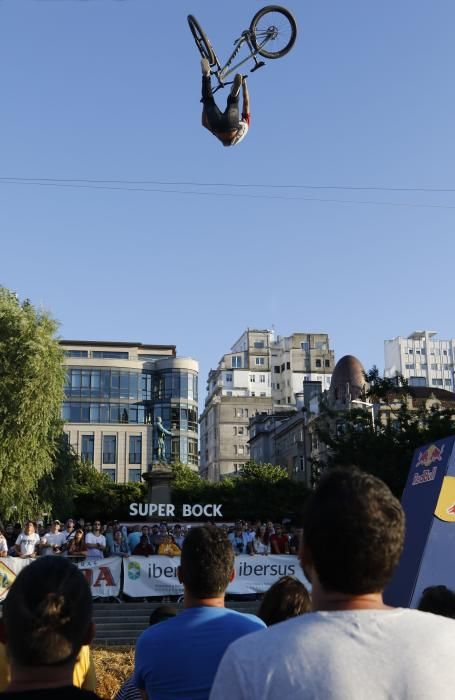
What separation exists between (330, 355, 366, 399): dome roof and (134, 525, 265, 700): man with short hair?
75.8 m

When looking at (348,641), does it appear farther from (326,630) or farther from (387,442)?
(387,442)

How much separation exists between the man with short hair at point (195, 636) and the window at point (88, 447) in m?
89.7

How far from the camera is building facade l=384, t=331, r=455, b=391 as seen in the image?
494 feet

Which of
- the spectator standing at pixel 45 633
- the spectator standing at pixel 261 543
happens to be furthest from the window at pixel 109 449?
the spectator standing at pixel 45 633

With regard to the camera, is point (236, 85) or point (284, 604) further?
point (236, 85)

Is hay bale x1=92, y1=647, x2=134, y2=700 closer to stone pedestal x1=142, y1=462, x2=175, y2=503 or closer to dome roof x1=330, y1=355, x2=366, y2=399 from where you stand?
stone pedestal x1=142, y1=462, x2=175, y2=503

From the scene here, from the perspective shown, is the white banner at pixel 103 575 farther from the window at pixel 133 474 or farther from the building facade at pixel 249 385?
the building facade at pixel 249 385

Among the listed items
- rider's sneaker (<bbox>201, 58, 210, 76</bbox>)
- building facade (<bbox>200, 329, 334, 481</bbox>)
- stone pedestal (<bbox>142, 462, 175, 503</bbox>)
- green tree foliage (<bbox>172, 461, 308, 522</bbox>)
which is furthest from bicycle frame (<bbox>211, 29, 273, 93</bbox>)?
building facade (<bbox>200, 329, 334, 481</bbox>)

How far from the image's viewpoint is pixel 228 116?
40.2ft

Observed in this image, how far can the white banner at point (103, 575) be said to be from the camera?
17.8m

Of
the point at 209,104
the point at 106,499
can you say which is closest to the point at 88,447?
the point at 106,499

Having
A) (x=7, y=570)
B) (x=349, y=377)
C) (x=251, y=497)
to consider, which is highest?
(x=349, y=377)

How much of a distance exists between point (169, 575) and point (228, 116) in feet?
34.2

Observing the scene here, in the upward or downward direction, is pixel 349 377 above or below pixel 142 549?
above
